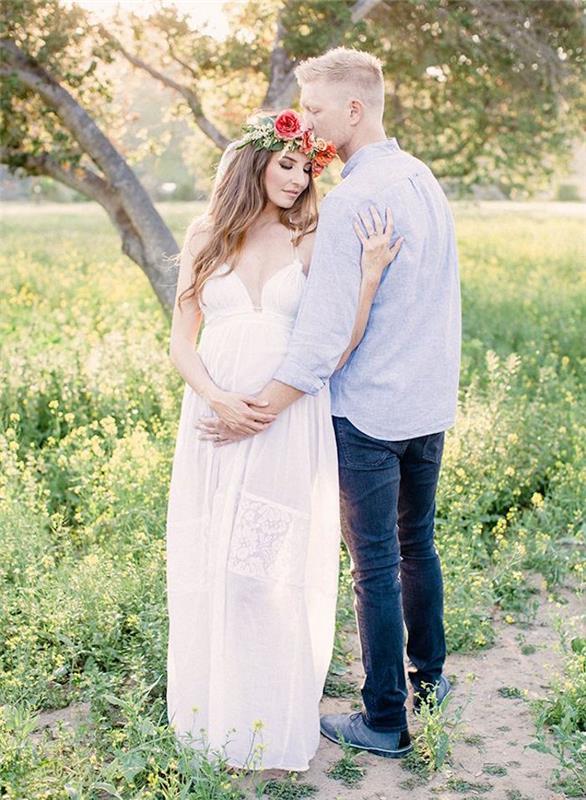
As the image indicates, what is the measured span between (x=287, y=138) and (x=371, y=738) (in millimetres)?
2182

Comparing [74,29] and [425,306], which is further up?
[74,29]

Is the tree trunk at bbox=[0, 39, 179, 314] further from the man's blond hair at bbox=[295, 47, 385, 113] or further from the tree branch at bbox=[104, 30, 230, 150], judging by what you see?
the man's blond hair at bbox=[295, 47, 385, 113]

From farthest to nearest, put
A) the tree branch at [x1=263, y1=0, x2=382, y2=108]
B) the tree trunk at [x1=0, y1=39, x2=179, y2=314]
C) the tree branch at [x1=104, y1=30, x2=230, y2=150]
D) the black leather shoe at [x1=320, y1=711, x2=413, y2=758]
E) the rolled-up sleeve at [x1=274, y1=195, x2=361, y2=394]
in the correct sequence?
the tree branch at [x1=104, y1=30, x2=230, y2=150] → the tree branch at [x1=263, y1=0, x2=382, y2=108] → the tree trunk at [x1=0, y1=39, x2=179, y2=314] → the black leather shoe at [x1=320, y1=711, x2=413, y2=758] → the rolled-up sleeve at [x1=274, y1=195, x2=361, y2=394]

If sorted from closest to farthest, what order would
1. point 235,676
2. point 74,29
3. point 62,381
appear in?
point 235,676
point 62,381
point 74,29

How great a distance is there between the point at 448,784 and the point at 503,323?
25.4ft

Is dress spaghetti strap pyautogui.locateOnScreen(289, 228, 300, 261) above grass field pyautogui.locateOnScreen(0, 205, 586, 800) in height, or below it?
above

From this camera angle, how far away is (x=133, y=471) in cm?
606

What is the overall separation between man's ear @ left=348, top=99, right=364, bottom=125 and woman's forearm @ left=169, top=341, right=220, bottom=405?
948 millimetres

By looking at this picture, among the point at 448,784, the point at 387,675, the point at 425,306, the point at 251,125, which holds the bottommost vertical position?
the point at 448,784

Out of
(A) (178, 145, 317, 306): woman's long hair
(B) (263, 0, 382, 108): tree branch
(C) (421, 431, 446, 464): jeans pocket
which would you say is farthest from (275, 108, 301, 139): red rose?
(B) (263, 0, 382, 108): tree branch

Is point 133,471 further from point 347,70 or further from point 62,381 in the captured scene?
point 347,70

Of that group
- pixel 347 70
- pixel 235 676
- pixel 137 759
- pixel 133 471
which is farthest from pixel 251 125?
pixel 133 471

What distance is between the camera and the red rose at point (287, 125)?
11.8ft

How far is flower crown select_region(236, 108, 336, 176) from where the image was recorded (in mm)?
3615
